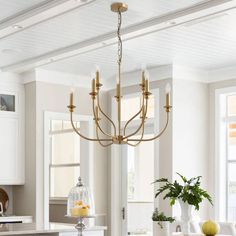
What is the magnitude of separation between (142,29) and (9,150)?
2947 millimetres

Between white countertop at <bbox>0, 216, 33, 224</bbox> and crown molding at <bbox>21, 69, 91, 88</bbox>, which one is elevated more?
crown molding at <bbox>21, 69, 91, 88</bbox>

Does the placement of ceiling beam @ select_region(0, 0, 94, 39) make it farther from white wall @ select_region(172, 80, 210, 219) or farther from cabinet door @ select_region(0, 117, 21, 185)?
white wall @ select_region(172, 80, 210, 219)

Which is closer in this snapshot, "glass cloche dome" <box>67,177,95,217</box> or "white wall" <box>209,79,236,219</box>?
"glass cloche dome" <box>67,177,95,217</box>

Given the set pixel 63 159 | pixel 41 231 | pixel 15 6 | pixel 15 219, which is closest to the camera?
pixel 15 6

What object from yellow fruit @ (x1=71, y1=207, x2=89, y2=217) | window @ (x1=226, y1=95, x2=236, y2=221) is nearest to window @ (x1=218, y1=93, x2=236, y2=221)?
window @ (x1=226, y1=95, x2=236, y2=221)

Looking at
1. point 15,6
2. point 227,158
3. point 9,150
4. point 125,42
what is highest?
point 15,6

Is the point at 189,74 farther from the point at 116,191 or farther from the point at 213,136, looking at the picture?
the point at 116,191

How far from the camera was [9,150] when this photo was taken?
7453 millimetres

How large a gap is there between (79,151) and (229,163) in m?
2.37

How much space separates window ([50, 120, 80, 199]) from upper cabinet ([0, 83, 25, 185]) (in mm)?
1275

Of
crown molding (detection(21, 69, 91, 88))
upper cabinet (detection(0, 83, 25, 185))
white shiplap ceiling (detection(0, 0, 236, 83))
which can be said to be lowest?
upper cabinet (detection(0, 83, 25, 185))

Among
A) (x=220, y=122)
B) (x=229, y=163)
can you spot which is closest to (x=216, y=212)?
(x=229, y=163)

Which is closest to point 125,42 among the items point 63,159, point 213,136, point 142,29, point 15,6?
point 142,29

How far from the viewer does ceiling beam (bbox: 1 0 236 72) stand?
4.74 metres
